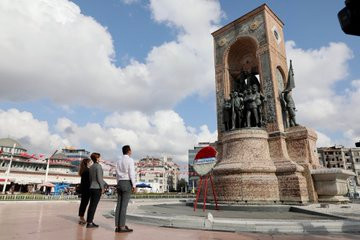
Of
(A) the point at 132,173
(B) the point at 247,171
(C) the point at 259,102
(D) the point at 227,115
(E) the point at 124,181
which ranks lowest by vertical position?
(E) the point at 124,181

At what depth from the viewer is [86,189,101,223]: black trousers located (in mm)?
5283

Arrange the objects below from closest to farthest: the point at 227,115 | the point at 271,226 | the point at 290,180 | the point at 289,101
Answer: the point at 271,226
the point at 290,180
the point at 289,101
the point at 227,115

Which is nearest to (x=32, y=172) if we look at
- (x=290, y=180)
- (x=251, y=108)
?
(x=251, y=108)

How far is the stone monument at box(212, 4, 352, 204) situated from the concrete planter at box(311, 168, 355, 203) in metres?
0.28

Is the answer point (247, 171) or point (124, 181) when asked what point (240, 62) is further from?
point (124, 181)

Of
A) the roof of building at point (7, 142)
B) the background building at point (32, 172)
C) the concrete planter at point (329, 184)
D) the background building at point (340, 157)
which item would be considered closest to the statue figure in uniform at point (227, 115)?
the concrete planter at point (329, 184)

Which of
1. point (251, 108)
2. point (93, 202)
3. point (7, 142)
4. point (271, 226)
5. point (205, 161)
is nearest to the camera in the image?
point (271, 226)

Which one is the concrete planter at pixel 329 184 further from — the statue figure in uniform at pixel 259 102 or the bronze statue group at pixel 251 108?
the statue figure in uniform at pixel 259 102

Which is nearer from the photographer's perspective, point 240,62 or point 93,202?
point 93,202

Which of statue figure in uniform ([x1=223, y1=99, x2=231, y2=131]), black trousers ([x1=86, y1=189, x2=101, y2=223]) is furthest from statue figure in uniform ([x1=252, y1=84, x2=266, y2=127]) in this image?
black trousers ([x1=86, y1=189, x2=101, y2=223])

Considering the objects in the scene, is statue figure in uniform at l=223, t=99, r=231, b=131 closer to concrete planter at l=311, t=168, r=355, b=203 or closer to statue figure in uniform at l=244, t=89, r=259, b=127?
statue figure in uniform at l=244, t=89, r=259, b=127

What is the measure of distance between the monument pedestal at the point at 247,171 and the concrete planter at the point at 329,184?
1828 millimetres

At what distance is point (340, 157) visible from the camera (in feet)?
227

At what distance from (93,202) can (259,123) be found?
9.94m
